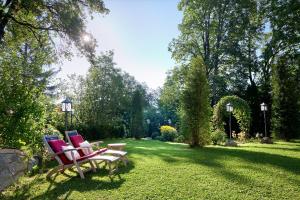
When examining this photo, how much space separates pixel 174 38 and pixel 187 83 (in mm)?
14044

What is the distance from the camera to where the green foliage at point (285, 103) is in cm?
1884

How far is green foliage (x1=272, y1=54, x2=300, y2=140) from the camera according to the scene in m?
18.8

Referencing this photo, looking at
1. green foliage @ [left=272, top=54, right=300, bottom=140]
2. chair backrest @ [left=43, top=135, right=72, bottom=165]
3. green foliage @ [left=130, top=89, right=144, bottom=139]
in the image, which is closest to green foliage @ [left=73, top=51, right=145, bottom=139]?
green foliage @ [left=130, top=89, right=144, bottom=139]

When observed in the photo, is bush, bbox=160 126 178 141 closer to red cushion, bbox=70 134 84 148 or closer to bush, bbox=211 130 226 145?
bush, bbox=211 130 226 145

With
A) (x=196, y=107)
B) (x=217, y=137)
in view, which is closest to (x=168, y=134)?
(x=217, y=137)

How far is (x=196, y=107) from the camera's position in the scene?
12.0 meters

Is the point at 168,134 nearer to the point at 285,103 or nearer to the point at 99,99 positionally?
the point at 99,99

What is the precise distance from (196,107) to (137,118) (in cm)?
1451

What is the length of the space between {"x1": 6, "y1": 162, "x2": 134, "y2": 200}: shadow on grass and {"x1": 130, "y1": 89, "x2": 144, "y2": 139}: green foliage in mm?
18745

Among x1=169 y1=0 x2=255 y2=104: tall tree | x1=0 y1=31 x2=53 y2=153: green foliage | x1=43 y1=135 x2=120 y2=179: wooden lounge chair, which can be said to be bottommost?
x1=43 y1=135 x2=120 y2=179: wooden lounge chair

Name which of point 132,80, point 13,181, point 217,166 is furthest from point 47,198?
point 132,80

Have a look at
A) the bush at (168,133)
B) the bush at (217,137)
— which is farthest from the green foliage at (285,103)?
the bush at (168,133)

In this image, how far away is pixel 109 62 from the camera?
90.9 feet

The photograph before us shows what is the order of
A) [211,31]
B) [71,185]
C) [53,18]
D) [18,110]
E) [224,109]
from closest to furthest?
[71,185] < [18,110] < [53,18] < [224,109] < [211,31]
